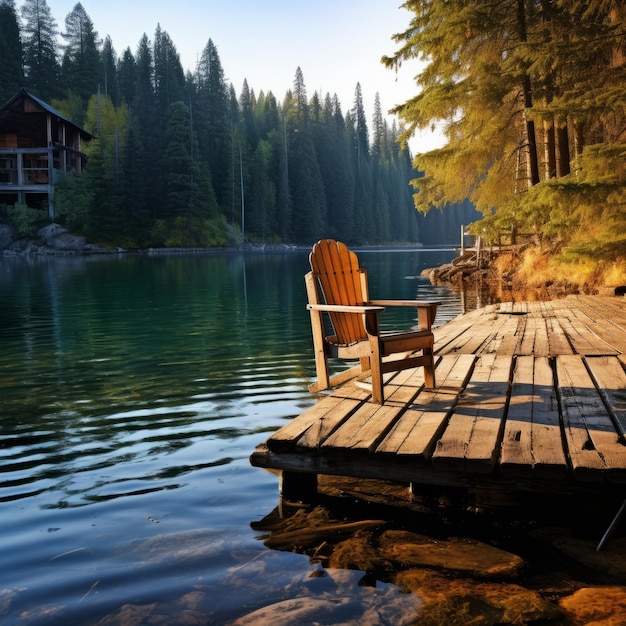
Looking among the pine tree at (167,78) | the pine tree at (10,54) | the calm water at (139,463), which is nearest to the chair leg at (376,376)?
the calm water at (139,463)

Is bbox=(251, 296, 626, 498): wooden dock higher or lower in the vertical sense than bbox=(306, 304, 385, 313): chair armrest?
lower

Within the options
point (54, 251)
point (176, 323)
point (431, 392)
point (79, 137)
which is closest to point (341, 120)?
point (79, 137)

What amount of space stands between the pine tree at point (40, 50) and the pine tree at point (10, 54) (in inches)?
125

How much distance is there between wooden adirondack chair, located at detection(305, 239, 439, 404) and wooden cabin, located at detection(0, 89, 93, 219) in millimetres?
48851

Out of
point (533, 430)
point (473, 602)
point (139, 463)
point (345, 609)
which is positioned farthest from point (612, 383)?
point (139, 463)

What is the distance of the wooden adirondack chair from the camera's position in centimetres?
459

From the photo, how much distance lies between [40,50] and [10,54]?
9.38 metres

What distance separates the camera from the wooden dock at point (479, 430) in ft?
10.6

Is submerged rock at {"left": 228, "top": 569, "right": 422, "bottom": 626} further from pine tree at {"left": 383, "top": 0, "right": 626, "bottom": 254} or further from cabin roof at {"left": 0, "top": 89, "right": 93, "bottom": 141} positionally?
cabin roof at {"left": 0, "top": 89, "right": 93, "bottom": 141}

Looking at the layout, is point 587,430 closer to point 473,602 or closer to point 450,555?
point 450,555

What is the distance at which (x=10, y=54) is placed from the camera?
62.1m

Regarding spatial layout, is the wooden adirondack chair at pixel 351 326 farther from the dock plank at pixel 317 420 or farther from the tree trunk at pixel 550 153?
the tree trunk at pixel 550 153

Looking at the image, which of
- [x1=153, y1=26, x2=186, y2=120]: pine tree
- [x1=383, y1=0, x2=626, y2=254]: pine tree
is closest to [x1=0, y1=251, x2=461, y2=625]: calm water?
[x1=383, y1=0, x2=626, y2=254]: pine tree

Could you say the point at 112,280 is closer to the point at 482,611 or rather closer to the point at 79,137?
the point at 482,611
